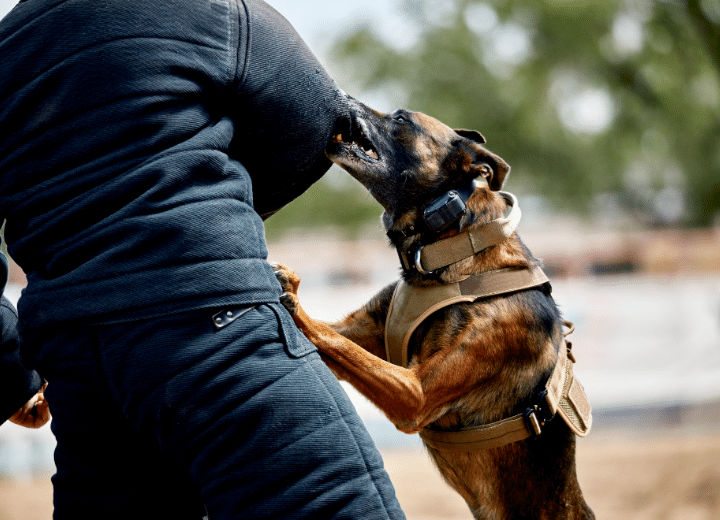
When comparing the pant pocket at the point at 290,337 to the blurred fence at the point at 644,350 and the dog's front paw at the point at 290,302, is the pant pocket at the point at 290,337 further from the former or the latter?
the blurred fence at the point at 644,350

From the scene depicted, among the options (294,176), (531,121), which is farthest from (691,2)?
(531,121)

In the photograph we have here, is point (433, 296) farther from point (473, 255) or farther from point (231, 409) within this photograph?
point (231, 409)

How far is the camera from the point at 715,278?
9.32 meters

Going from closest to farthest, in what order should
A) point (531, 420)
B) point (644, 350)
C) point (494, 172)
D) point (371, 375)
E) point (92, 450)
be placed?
1. point (92, 450)
2. point (371, 375)
3. point (531, 420)
4. point (494, 172)
5. point (644, 350)

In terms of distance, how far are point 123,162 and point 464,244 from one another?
142 centimetres

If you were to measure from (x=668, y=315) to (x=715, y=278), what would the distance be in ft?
4.10

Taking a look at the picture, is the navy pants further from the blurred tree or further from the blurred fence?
A: the blurred tree

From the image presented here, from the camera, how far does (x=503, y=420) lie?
2.23m

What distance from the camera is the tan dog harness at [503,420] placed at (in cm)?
222

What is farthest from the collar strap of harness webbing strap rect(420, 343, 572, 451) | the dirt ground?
the dirt ground

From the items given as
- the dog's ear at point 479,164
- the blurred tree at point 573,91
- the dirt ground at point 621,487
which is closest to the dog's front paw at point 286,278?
the dog's ear at point 479,164

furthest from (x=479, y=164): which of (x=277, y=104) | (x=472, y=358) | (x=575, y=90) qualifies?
(x=575, y=90)

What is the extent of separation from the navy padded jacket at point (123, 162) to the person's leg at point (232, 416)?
0.06 m

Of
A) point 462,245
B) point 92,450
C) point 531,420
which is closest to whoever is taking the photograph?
point 92,450
